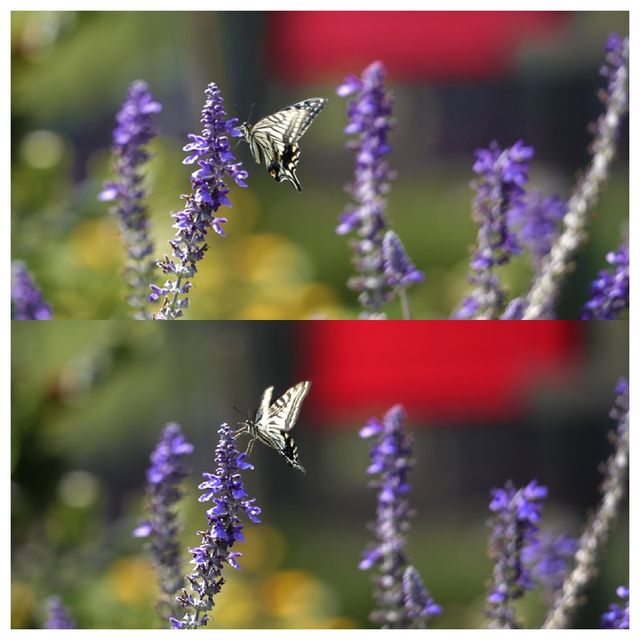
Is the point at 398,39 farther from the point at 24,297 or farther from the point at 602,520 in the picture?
the point at 602,520

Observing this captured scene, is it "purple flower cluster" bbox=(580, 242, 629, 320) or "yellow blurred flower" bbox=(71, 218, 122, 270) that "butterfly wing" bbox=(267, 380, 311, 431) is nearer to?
"yellow blurred flower" bbox=(71, 218, 122, 270)

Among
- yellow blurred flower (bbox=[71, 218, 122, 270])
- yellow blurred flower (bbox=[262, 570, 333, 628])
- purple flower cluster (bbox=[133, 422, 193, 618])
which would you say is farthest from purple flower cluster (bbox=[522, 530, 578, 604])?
yellow blurred flower (bbox=[71, 218, 122, 270])

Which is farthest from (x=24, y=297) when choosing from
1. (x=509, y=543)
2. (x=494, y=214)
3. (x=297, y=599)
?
(x=509, y=543)

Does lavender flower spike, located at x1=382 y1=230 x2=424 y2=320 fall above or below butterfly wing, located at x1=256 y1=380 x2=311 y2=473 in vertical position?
above

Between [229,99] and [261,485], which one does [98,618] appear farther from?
[229,99]

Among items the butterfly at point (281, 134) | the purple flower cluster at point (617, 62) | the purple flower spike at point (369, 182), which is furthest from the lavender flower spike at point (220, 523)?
the purple flower cluster at point (617, 62)

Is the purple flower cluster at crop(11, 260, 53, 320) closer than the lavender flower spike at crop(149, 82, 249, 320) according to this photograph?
No

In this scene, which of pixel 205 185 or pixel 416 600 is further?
pixel 416 600
